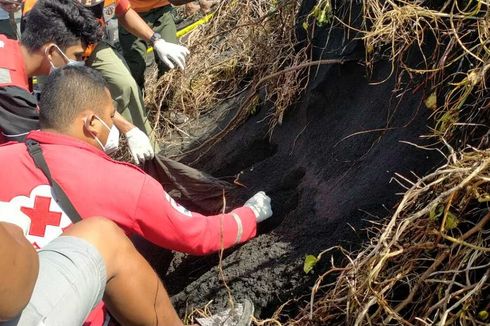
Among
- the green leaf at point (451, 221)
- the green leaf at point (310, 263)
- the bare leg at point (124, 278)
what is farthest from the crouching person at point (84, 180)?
the green leaf at point (451, 221)

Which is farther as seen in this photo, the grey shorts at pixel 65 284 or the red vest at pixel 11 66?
the red vest at pixel 11 66

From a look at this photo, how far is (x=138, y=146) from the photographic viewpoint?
3.19m

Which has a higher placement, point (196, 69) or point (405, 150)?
point (405, 150)

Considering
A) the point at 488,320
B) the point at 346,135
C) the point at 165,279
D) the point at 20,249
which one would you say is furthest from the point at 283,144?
the point at 20,249

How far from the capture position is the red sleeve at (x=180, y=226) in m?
2.31

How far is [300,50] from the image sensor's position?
3.48m

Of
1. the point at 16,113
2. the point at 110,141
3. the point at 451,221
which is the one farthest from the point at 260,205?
the point at 16,113

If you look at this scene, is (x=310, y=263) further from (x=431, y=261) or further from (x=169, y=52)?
(x=169, y=52)

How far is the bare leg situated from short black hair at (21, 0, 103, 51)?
1353 mm

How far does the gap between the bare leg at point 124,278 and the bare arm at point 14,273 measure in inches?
10.9

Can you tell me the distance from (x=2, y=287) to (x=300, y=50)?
2.25 metres

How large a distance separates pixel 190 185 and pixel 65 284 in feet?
4.65

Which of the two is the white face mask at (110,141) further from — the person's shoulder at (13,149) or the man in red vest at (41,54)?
the man in red vest at (41,54)

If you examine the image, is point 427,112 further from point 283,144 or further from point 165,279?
point 165,279
